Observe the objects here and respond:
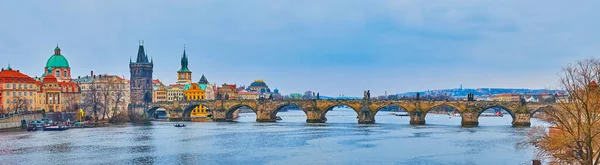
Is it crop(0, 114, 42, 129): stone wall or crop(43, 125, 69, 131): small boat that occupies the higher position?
crop(0, 114, 42, 129): stone wall

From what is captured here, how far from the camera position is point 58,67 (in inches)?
5797

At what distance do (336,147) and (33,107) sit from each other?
6339cm

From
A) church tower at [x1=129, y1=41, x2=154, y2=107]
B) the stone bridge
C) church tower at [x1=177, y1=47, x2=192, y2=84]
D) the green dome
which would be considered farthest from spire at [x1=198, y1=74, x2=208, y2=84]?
the stone bridge

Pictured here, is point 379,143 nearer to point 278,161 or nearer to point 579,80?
point 278,161

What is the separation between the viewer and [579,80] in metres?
30.7

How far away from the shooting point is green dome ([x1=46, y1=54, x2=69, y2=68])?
147500mm

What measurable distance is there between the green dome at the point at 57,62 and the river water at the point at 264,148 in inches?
2715

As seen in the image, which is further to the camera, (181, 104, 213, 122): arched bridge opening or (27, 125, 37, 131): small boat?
(181, 104, 213, 122): arched bridge opening

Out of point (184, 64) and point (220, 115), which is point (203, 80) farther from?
point (220, 115)

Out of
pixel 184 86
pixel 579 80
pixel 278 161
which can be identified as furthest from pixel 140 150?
pixel 184 86

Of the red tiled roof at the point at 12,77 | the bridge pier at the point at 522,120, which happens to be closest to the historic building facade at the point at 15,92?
the red tiled roof at the point at 12,77

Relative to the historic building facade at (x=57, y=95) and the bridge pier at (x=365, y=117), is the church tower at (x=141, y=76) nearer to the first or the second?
the historic building facade at (x=57, y=95)

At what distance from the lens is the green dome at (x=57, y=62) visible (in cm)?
14750

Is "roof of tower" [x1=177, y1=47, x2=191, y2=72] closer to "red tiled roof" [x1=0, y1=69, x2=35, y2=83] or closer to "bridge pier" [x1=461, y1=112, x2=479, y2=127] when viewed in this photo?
"red tiled roof" [x1=0, y1=69, x2=35, y2=83]
